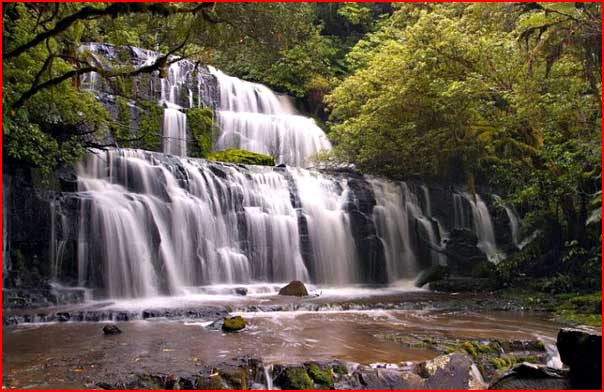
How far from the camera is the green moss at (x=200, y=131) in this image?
2228cm

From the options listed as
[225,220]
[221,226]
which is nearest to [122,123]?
[225,220]

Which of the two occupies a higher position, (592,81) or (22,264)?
(592,81)

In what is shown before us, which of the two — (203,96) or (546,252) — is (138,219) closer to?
(203,96)

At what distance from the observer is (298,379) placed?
6.90 metres

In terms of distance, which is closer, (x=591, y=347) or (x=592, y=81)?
(x=591, y=347)

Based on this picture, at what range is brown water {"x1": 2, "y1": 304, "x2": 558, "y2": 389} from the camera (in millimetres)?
7098

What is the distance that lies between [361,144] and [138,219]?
365 inches

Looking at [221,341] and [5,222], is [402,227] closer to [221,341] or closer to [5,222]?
[221,341]

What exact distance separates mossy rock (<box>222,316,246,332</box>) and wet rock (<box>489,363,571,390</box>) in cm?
452

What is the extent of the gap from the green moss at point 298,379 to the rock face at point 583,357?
3.06 metres

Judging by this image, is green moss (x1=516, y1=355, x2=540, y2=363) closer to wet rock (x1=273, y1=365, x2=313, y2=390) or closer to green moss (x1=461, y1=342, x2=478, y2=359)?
green moss (x1=461, y1=342, x2=478, y2=359)

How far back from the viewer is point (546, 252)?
1752cm

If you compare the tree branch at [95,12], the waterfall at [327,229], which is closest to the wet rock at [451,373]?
the tree branch at [95,12]

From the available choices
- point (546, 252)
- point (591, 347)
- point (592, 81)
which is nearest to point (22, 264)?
point (591, 347)
